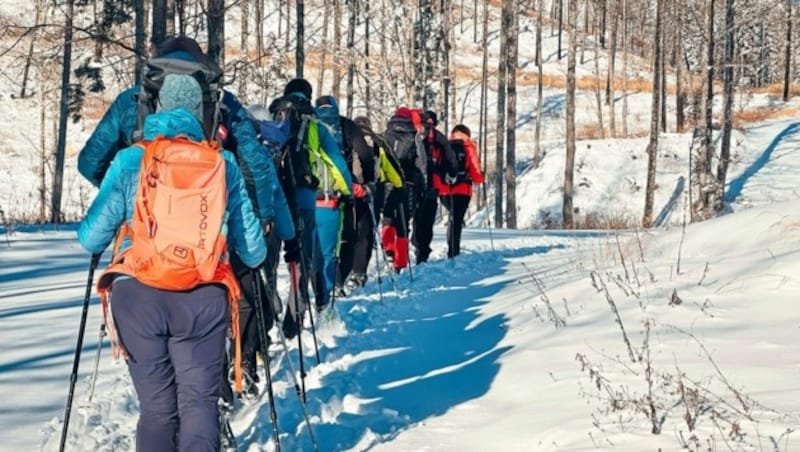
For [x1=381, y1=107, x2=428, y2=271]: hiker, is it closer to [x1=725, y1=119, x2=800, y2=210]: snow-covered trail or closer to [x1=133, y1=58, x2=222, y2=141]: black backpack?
[x1=133, y1=58, x2=222, y2=141]: black backpack

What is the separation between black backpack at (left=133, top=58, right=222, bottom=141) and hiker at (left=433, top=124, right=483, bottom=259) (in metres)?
9.33

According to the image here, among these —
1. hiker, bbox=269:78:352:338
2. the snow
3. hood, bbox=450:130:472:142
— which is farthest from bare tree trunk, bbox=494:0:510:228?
hiker, bbox=269:78:352:338

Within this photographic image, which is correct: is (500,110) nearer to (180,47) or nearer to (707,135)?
(707,135)

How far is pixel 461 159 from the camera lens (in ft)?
46.5

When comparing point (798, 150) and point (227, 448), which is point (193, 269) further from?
point (798, 150)

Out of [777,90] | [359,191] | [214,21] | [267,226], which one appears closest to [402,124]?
[359,191]

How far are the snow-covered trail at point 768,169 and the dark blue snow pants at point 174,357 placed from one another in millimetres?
30650

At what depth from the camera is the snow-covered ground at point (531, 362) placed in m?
4.98

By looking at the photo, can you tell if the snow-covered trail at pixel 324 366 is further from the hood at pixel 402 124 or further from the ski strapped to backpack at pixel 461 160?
the ski strapped to backpack at pixel 461 160

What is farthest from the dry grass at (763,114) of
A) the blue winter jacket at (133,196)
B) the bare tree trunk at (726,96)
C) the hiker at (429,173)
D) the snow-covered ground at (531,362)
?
the blue winter jacket at (133,196)

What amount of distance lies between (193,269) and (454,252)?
1099 centimetres

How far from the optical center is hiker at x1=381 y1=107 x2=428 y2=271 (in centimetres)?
1270

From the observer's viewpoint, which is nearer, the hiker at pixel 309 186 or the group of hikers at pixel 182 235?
the group of hikers at pixel 182 235

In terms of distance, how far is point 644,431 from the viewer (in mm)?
4730
